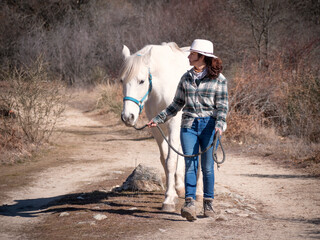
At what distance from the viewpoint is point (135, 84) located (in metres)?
4.87

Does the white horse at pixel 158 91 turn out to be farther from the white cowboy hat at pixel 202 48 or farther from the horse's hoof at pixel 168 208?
the white cowboy hat at pixel 202 48

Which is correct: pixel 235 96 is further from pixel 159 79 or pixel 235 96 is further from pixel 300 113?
pixel 159 79

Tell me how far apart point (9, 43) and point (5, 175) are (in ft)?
70.0

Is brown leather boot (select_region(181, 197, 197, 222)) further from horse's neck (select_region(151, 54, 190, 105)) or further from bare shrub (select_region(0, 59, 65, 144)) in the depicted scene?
bare shrub (select_region(0, 59, 65, 144))

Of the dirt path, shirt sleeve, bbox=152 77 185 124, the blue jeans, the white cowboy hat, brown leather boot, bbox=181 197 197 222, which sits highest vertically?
the white cowboy hat

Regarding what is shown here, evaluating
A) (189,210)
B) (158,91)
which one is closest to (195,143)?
(189,210)

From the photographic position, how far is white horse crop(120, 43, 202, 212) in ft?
15.9

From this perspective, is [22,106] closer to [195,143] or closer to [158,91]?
[158,91]

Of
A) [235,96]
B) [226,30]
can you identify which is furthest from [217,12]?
[235,96]

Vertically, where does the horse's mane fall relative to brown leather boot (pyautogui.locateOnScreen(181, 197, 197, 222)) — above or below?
above

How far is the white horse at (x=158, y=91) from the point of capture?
485 cm

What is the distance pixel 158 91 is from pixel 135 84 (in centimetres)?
42

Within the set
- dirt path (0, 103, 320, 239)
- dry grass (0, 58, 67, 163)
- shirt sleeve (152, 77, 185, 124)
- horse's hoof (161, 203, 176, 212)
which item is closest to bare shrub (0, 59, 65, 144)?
dry grass (0, 58, 67, 163)

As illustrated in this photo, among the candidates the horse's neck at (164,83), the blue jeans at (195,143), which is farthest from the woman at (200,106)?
the horse's neck at (164,83)
